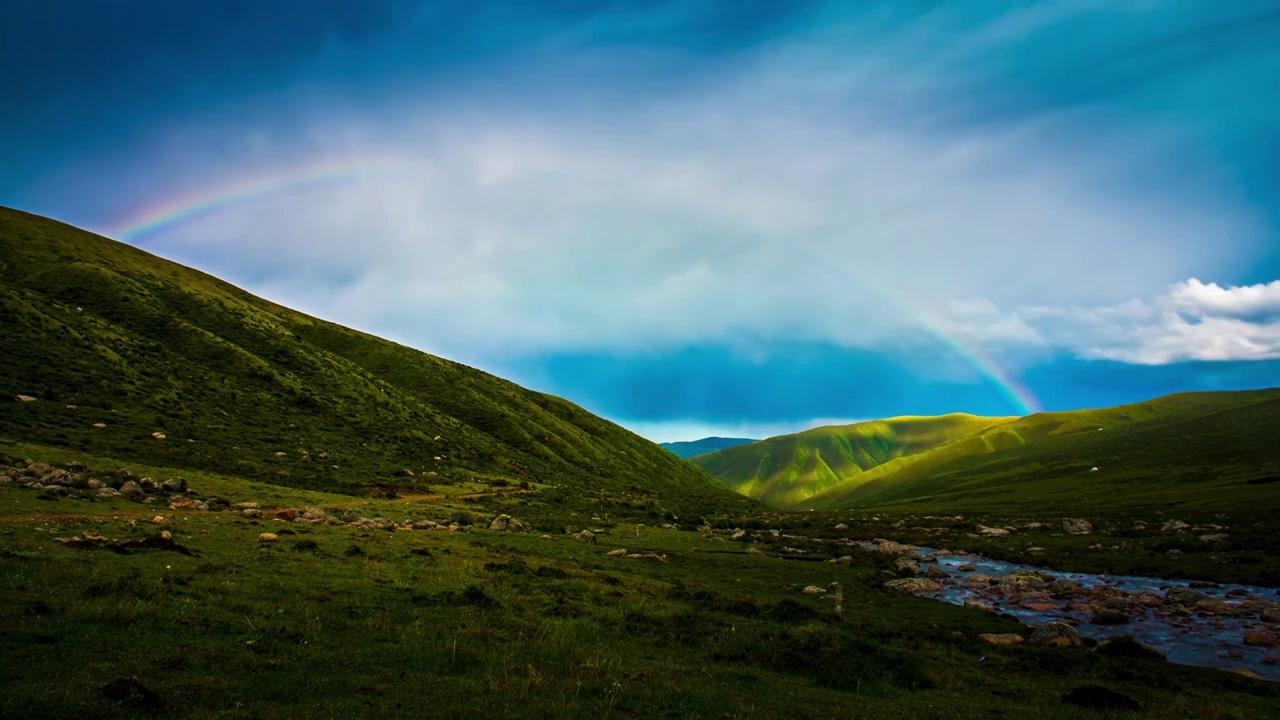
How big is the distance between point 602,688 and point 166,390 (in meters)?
89.6

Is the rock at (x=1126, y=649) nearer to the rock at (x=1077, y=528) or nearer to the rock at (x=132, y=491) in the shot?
the rock at (x=1077, y=528)

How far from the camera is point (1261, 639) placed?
24984mm

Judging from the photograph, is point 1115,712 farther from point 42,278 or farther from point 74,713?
point 42,278

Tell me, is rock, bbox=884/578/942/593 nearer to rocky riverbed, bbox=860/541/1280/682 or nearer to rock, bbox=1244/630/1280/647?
rocky riverbed, bbox=860/541/1280/682

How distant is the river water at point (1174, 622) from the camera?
23453mm

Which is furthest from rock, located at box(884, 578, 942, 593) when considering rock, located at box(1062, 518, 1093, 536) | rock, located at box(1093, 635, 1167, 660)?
rock, located at box(1062, 518, 1093, 536)

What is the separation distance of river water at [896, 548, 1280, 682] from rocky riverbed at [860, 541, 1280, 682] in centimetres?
3

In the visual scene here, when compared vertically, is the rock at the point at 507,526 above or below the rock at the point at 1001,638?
above

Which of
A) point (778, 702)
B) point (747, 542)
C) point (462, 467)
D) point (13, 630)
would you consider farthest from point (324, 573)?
point (462, 467)

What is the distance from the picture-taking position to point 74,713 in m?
10.3

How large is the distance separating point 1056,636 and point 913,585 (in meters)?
12.5

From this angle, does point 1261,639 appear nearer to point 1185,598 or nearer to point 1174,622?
point 1174,622

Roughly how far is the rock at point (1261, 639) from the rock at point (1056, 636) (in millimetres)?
6881

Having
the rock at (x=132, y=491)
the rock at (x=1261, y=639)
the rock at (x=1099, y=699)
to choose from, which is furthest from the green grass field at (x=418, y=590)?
the rock at (x=1261, y=639)
